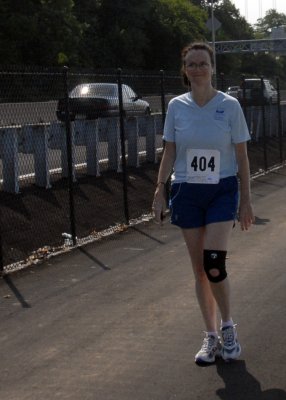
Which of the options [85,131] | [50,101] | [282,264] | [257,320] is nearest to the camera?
[257,320]

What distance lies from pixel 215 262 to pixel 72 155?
8.07 m

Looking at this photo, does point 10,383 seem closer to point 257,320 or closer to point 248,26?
point 257,320

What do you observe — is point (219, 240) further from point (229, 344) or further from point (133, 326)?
point (133, 326)

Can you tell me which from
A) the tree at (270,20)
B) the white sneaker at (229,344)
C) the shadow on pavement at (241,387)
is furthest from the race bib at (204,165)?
the tree at (270,20)

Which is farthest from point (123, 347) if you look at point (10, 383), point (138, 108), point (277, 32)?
point (277, 32)

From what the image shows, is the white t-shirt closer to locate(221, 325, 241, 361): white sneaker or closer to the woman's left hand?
the woman's left hand

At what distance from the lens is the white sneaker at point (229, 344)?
19.7 feet

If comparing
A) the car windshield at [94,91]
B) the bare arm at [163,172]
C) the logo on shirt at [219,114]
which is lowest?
the bare arm at [163,172]

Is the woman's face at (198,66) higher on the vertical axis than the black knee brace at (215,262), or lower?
higher

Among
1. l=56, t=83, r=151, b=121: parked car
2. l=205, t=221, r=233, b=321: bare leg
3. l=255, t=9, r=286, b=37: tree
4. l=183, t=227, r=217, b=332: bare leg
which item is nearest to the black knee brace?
l=205, t=221, r=233, b=321: bare leg

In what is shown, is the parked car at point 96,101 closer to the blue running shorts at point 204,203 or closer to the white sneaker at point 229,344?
the blue running shorts at point 204,203

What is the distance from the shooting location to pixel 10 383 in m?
5.84

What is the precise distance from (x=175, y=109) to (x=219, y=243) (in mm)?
946

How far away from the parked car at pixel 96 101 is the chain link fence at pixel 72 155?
18 millimetres
